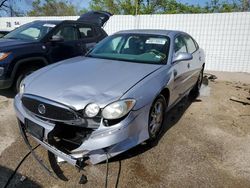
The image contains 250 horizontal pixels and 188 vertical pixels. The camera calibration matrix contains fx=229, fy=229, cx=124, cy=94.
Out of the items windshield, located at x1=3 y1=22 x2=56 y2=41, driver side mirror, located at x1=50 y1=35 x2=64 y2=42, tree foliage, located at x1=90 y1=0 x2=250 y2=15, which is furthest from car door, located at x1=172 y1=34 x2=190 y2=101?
tree foliage, located at x1=90 y1=0 x2=250 y2=15

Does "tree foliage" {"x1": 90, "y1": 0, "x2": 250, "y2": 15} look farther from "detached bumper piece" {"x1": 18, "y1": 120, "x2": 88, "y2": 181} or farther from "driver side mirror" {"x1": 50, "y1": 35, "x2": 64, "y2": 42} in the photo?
"detached bumper piece" {"x1": 18, "y1": 120, "x2": 88, "y2": 181}

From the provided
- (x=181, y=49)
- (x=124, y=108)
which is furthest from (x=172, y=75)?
(x=124, y=108)

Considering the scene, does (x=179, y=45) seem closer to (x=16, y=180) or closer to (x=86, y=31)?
(x=86, y=31)

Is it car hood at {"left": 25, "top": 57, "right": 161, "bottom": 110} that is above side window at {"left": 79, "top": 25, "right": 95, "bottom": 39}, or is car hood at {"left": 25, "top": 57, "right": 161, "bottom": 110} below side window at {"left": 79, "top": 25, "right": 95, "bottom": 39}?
below

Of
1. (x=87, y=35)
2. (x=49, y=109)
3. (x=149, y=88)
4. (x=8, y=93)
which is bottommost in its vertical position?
(x=8, y=93)

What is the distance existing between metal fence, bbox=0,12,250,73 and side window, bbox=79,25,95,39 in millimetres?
3882

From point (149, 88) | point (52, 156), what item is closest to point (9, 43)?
point (52, 156)

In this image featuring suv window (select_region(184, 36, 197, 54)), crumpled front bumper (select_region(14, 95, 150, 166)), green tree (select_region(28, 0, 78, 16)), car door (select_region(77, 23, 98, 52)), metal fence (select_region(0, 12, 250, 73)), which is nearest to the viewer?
crumpled front bumper (select_region(14, 95, 150, 166))

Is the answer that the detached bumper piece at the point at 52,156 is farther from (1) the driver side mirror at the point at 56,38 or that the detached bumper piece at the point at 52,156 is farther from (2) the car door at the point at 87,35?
(2) the car door at the point at 87,35

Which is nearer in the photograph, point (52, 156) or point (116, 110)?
point (116, 110)

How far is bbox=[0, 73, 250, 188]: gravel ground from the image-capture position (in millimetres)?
2445

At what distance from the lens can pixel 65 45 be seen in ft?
17.3

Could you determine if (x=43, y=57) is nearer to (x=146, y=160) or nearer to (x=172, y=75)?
(x=172, y=75)

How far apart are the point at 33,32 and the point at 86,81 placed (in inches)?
129
